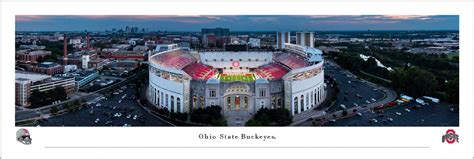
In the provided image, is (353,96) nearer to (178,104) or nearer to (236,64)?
(236,64)

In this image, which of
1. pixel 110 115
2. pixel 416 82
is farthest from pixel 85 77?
pixel 416 82

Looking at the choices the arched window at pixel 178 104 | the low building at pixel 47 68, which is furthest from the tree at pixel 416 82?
the low building at pixel 47 68
